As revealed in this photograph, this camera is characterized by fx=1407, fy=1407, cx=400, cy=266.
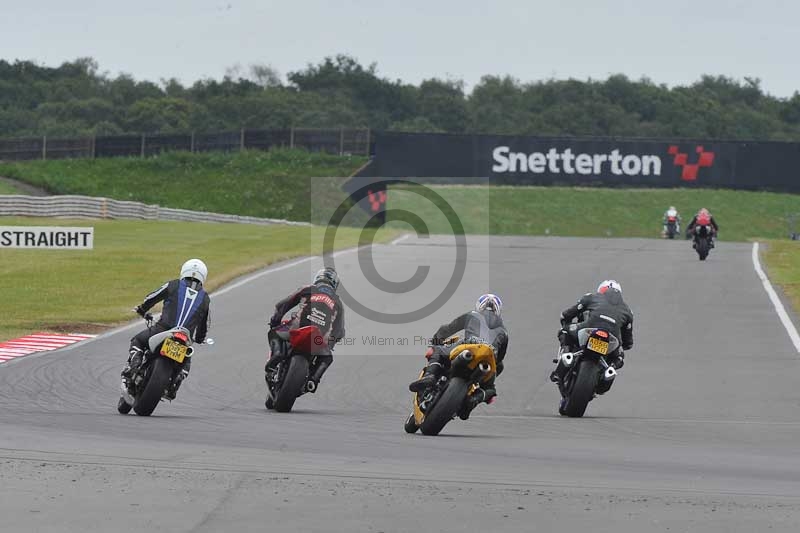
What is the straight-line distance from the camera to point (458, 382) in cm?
1255

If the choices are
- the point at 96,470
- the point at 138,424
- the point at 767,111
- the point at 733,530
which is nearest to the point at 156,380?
the point at 138,424

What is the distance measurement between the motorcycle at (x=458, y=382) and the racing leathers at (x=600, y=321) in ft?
8.98

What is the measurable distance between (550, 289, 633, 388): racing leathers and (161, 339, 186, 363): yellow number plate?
428cm

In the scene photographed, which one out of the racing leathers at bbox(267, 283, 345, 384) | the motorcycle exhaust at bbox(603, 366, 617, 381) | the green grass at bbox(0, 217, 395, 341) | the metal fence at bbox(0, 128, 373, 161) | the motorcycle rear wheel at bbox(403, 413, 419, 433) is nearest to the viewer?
the motorcycle rear wheel at bbox(403, 413, 419, 433)

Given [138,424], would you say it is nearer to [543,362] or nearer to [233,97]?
[543,362]

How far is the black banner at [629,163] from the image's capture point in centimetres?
5859

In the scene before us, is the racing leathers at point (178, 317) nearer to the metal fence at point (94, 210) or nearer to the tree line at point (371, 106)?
the metal fence at point (94, 210)

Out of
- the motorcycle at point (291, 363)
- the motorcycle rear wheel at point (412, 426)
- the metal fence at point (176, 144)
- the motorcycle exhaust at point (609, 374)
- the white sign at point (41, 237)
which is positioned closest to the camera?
the motorcycle rear wheel at point (412, 426)

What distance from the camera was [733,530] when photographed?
8375 millimetres

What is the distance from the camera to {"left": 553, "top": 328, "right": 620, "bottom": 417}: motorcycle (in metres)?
15.0

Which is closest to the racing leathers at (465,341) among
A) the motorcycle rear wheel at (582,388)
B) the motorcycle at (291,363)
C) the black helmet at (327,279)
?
the motorcycle at (291,363)

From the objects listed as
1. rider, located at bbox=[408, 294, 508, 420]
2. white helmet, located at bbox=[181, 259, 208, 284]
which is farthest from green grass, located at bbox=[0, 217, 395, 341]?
rider, located at bbox=[408, 294, 508, 420]

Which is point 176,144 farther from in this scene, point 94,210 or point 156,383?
point 156,383

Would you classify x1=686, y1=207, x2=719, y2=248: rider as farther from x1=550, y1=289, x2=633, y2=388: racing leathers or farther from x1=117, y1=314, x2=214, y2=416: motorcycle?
x1=117, y1=314, x2=214, y2=416: motorcycle
